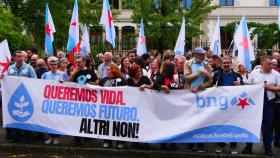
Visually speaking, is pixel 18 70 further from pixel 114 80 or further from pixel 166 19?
pixel 166 19

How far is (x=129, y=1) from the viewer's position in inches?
1391

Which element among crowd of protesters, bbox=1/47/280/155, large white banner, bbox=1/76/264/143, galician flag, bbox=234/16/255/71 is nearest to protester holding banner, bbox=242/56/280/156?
crowd of protesters, bbox=1/47/280/155

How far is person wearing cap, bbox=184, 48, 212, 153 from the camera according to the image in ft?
33.0

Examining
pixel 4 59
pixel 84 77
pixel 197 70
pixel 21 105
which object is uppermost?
pixel 4 59

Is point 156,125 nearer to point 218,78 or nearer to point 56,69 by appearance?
point 218,78

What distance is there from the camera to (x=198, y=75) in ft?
33.1

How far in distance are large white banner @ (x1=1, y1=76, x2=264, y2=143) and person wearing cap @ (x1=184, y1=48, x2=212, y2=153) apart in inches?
6.1

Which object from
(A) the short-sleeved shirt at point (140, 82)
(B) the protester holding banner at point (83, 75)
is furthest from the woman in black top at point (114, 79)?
(B) the protester holding banner at point (83, 75)

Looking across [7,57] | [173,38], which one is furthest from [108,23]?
[173,38]

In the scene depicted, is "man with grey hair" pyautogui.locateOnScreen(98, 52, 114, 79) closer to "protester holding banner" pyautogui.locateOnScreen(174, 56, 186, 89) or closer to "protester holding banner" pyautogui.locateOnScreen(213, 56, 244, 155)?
"protester holding banner" pyautogui.locateOnScreen(174, 56, 186, 89)

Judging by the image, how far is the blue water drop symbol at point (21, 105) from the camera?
35.7 feet

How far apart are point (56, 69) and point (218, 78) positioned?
3301 mm

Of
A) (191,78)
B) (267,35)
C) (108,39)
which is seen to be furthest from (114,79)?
(267,35)

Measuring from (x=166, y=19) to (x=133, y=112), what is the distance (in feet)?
77.7
